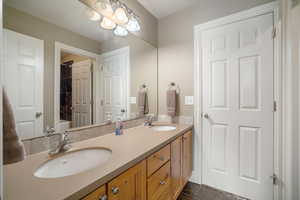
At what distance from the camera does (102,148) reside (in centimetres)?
98

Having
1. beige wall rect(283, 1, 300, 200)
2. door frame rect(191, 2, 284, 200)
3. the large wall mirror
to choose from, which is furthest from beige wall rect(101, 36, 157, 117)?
beige wall rect(283, 1, 300, 200)

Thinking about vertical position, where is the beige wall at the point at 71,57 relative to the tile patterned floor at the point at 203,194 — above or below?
above

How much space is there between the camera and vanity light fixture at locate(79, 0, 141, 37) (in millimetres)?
1258

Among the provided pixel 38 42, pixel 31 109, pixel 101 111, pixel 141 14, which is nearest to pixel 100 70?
pixel 101 111

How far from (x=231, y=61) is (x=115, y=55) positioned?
1.32 metres

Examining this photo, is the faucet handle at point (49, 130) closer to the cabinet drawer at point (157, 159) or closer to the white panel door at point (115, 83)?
the white panel door at point (115, 83)

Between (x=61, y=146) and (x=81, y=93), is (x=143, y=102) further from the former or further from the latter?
(x=61, y=146)

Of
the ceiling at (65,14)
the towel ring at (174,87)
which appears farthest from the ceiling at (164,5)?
the towel ring at (174,87)

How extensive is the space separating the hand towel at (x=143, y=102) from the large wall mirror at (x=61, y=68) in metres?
0.25

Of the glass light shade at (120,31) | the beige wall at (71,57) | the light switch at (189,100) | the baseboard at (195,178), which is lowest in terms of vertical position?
the baseboard at (195,178)

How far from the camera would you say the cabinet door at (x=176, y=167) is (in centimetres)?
128

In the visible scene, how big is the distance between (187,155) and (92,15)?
1.77 meters

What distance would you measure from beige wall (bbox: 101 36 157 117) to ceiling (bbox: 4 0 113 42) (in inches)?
9.3

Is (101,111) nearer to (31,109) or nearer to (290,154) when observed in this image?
(31,109)
